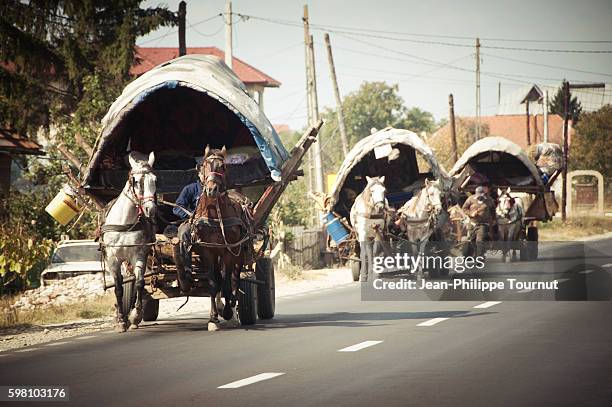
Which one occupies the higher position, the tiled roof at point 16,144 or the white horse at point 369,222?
the tiled roof at point 16,144

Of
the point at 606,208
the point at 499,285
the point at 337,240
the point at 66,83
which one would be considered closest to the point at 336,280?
the point at 337,240

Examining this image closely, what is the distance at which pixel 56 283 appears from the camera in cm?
2453

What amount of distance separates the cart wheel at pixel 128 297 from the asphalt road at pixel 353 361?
0.36 m

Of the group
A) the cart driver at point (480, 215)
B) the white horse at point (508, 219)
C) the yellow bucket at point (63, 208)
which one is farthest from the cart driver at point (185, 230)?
the white horse at point (508, 219)

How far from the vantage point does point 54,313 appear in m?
21.5

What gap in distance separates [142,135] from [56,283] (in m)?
5.72

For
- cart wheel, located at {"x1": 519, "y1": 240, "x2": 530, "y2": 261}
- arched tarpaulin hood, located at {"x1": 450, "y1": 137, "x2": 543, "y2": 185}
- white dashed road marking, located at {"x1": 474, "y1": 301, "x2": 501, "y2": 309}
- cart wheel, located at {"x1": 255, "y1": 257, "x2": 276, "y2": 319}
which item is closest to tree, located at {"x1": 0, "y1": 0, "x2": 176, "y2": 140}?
arched tarpaulin hood, located at {"x1": 450, "y1": 137, "x2": 543, "y2": 185}

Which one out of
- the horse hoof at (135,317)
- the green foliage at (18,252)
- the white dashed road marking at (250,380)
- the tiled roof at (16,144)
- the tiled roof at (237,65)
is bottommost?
the white dashed road marking at (250,380)

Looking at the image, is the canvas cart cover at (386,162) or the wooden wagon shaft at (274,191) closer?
the wooden wagon shaft at (274,191)

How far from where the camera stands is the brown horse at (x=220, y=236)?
1596 centimetres

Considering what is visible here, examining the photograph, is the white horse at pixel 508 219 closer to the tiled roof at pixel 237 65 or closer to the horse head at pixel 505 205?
the horse head at pixel 505 205

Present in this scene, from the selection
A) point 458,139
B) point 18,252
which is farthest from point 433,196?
point 458,139

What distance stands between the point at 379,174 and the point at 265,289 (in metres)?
12.9

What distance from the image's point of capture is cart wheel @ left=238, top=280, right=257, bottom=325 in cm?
1675
